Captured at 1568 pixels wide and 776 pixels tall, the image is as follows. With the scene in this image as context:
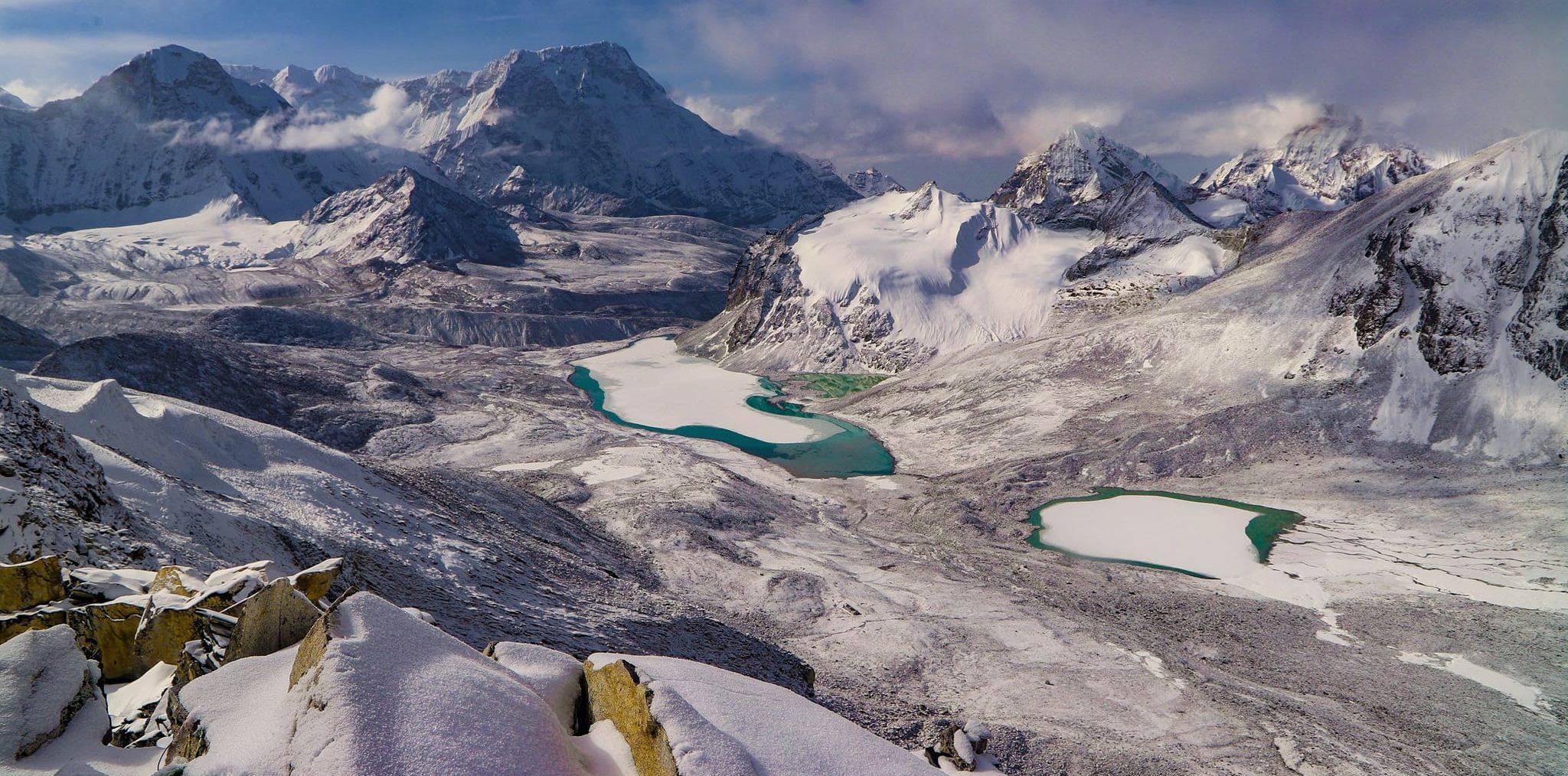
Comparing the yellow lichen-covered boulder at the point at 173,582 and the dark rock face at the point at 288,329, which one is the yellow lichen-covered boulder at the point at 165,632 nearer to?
the yellow lichen-covered boulder at the point at 173,582

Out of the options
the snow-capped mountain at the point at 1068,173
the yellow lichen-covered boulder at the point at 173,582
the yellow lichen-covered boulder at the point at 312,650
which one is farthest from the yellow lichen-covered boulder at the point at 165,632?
the snow-capped mountain at the point at 1068,173

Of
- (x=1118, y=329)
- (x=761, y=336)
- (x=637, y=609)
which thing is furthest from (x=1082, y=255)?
(x=637, y=609)

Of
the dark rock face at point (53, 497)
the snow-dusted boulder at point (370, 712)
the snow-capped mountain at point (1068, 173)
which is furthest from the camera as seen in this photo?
the snow-capped mountain at point (1068, 173)

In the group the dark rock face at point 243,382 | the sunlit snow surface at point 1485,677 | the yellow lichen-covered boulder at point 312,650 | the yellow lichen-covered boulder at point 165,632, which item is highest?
the yellow lichen-covered boulder at point 312,650

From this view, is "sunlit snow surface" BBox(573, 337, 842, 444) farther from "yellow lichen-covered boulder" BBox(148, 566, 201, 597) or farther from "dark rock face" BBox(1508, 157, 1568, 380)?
"yellow lichen-covered boulder" BBox(148, 566, 201, 597)

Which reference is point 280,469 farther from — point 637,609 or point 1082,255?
point 1082,255

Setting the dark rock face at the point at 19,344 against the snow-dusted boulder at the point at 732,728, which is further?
the dark rock face at the point at 19,344

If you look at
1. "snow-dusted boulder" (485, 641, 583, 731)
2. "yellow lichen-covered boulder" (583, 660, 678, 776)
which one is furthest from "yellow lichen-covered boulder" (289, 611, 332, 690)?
"yellow lichen-covered boulder" (583, 660, 678, 776)

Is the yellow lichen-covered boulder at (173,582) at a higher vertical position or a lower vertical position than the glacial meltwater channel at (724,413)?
higher
